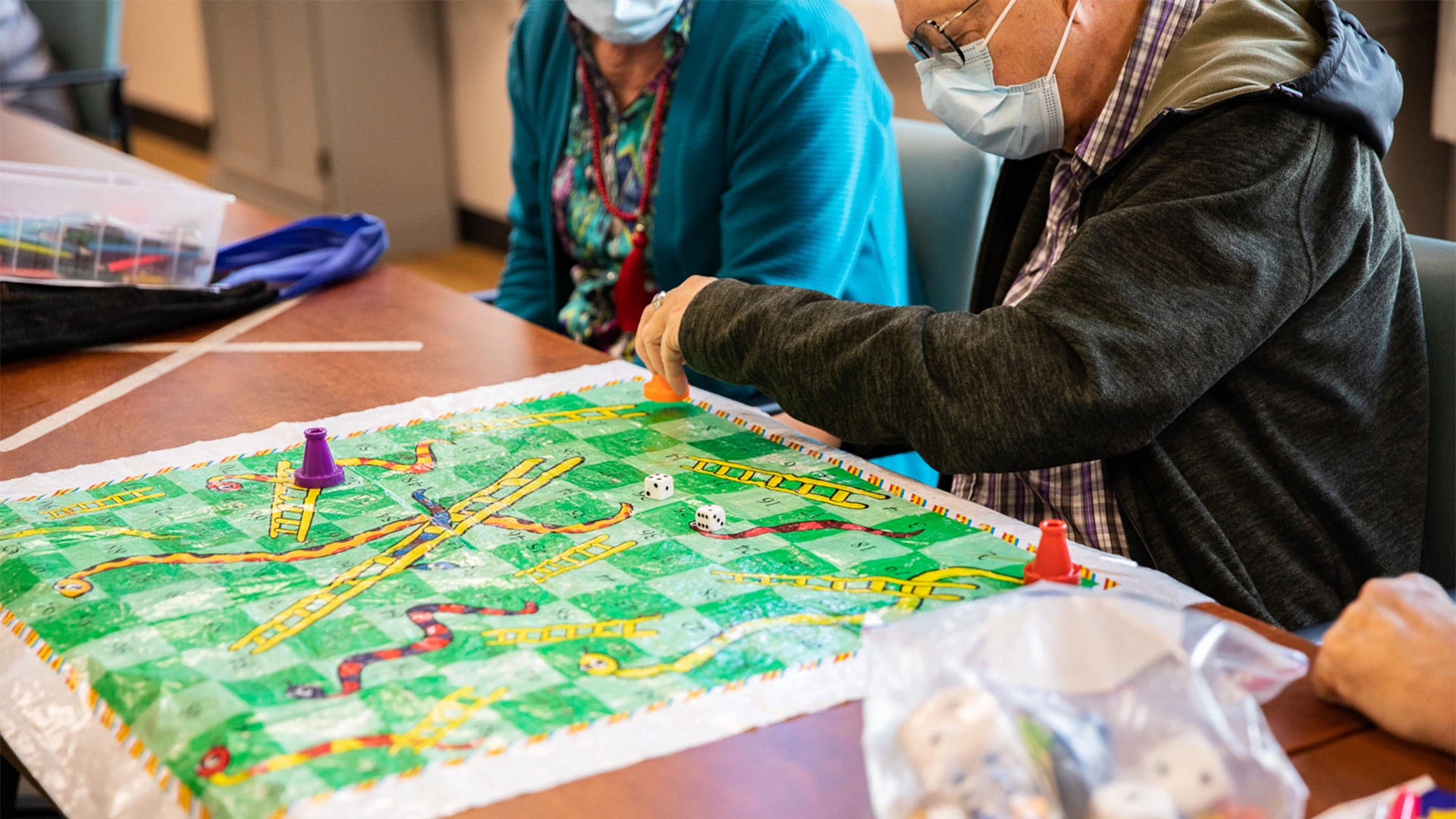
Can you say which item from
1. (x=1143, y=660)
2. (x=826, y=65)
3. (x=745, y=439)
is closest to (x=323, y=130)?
(x=826, y=65)

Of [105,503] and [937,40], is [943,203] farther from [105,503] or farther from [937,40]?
[105,503]

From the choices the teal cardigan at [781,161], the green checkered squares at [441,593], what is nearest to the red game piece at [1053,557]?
the green checkered squares at [441,593]

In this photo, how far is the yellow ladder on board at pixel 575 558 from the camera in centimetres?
92

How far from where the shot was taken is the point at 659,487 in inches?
41.2

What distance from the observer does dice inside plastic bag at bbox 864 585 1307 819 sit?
571 mm

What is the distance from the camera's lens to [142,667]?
801 millimetres

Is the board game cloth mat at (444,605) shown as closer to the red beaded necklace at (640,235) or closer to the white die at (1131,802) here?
the white die at (1131,802)

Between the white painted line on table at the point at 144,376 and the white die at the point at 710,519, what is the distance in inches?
Answer: 26.0

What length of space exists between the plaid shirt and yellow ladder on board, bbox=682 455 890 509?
19 cm

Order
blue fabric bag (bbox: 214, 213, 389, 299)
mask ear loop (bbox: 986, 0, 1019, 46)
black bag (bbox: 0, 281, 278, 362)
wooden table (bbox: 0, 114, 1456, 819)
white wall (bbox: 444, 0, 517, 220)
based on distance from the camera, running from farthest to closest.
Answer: white wall (bbox: 444, 0, 517, 220), blue fabric bag (bbox: 214, 213, 389, 299), black bag (bbox: 0, 281, 278, 362), mask ear loop (bbox: 986, 0, 1019, 46), wooden table (bbox: 0, 114, 1456, 819)

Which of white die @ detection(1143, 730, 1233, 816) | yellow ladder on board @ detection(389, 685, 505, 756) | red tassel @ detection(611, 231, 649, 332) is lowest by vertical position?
red tassel @ detection(611, 231, 649, 332)

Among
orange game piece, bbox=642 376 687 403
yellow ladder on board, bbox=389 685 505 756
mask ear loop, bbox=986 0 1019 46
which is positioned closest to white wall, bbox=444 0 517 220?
orange game piece, bbox=642 376 687 403

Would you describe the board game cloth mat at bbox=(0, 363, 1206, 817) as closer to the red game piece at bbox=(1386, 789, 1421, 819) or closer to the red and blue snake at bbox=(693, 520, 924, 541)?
the red and blue snake at bbox=(693, 520, 924, 541)

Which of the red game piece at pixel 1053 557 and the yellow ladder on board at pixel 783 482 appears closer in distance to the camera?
the red game piece at pixel 1053 557
